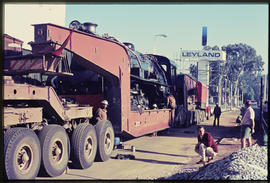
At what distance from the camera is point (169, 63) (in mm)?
14719

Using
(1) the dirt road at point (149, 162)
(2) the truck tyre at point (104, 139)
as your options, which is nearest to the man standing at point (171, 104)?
(1) the dirt road at point (149, 162)

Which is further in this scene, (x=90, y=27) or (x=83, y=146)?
(x=90, y=27)

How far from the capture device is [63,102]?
6902mm

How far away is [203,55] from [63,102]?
2060 inches

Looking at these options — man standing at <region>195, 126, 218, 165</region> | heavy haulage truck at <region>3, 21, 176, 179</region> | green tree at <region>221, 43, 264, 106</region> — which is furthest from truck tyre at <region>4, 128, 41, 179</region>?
green tree at <region>221, 43, 264, 106</region>

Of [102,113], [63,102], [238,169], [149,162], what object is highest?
[63,102]

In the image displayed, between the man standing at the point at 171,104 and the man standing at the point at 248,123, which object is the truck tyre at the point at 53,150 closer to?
the man standing at the point at 248,123

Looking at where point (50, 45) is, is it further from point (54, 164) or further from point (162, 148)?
point (162, 148)

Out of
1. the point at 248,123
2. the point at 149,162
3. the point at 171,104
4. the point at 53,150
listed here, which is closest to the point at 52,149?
the point at 53,150

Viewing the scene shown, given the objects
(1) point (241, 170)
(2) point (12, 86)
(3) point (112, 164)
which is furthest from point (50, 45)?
(1) point (241, 170)

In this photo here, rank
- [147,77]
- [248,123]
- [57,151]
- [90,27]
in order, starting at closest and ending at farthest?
1. [57,151]
2. [90,27]
3. [248,123]
4. [147,77]

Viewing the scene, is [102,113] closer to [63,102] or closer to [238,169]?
[63,102]

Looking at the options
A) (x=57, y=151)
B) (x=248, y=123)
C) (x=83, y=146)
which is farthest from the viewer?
(x=248, y=123)

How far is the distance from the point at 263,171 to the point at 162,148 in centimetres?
485
